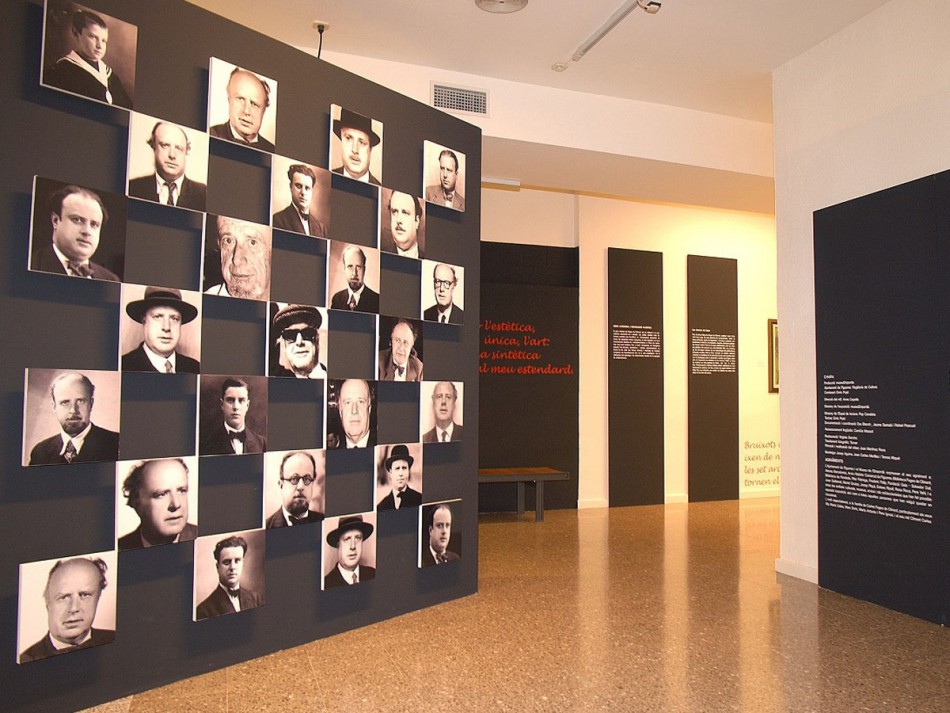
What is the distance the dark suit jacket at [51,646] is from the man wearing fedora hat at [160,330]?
0.96 m

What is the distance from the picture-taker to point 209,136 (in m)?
3.03

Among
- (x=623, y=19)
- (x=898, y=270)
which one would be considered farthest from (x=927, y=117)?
(x=623, y=19)

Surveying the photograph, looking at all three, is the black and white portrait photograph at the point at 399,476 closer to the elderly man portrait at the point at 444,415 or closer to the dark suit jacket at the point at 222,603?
the elderly man portrait at the point at 444,415

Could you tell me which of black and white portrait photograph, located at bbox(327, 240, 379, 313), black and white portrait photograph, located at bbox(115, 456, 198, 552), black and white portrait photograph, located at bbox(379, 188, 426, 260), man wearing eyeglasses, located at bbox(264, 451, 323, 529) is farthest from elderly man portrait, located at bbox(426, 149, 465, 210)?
black and white portrait photograph, located at bbox(115, 456, 198, 552)

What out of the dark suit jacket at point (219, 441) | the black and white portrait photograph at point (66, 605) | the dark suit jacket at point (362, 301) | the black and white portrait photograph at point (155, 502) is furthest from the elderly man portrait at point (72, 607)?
the dark suit jacket at point (362, 301)

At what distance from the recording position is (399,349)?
12.5 feet

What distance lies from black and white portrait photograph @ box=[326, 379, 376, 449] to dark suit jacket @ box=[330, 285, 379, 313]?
36 cm

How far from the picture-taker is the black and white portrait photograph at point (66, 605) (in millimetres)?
2475

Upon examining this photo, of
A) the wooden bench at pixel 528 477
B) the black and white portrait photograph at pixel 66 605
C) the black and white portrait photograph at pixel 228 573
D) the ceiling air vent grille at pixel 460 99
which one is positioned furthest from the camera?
the wooden bench at pixel 528 477

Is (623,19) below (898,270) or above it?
above

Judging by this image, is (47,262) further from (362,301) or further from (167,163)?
(362,301)

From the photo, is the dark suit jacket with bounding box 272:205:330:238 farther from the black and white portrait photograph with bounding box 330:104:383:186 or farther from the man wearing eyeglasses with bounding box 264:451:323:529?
the man wearing eyeglasses with bounding box 264:451:323:529

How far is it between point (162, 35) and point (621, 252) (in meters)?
5.54

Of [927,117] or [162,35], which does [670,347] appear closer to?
[927,117]
